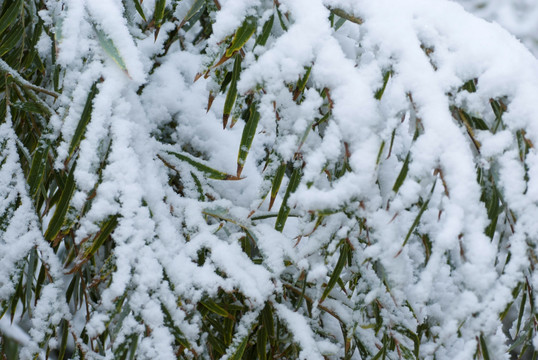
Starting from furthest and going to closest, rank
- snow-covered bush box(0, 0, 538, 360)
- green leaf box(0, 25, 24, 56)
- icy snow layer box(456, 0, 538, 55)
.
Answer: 1. icy snow layer box(456, 0, 538, 55)
2. green leaf box(0, 25, 24, 56)
3. snow-covered bush box(0, 0, 538, 360)

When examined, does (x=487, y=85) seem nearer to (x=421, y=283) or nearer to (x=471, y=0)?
(x=421, y=283)

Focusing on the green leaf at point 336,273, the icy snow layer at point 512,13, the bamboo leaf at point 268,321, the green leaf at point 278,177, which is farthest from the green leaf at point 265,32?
the icy snow layer at point 512,13

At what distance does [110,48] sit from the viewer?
25.2 inches

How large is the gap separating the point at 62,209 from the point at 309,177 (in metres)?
0.38

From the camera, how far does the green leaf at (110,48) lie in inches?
24.6

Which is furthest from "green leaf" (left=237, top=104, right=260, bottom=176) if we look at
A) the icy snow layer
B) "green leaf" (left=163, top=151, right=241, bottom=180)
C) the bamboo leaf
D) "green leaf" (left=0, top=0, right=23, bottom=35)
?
the icy snow layer

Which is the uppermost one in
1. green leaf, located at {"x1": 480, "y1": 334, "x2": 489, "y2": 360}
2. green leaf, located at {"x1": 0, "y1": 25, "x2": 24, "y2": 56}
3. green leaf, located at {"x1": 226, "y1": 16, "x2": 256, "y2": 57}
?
green leaf, located at {"x1": 226, "y1": 16, "x2": 256, "y2": 57}

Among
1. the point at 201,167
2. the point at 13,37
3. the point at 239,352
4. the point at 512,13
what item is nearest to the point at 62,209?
the point at 201,167

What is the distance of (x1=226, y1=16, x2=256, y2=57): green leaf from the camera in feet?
2.10

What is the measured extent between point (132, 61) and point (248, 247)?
40cm

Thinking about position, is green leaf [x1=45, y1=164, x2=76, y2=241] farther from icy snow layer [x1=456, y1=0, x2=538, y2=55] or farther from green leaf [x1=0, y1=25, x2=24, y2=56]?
icy snow layer [x1=456, y1=0, x2=538, y2=55]

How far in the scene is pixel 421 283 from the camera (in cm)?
59

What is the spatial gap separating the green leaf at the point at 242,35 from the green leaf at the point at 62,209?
289 millimetres

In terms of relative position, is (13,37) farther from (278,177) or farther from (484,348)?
(484,348)
